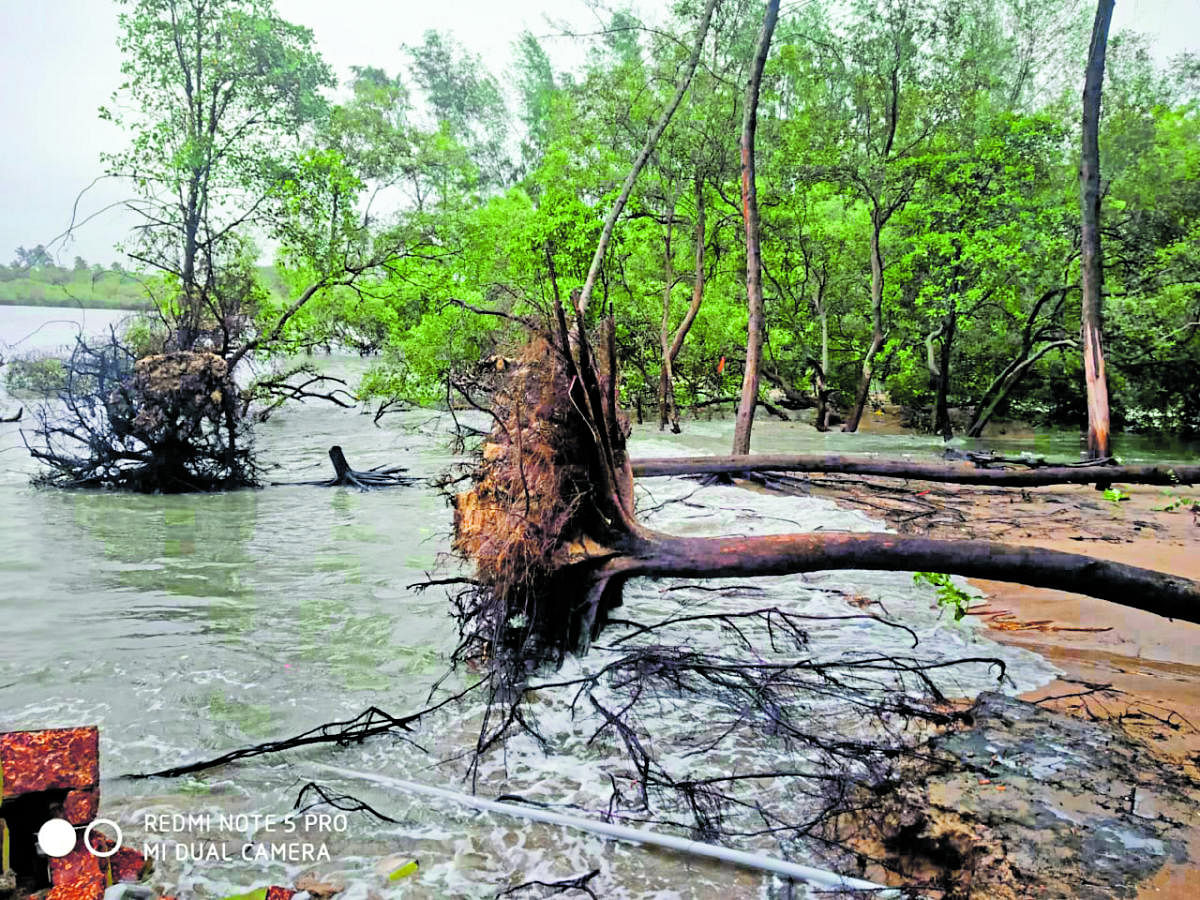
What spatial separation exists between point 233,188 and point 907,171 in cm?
1755

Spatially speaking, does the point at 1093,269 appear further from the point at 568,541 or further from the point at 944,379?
the point at 568,541

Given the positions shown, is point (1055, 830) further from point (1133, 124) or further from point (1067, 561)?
point (1133, 124)

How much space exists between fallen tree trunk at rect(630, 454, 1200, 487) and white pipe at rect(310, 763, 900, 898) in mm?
5425

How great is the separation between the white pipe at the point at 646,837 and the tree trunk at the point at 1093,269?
41.8ft

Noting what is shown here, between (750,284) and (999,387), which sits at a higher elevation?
(750,284)

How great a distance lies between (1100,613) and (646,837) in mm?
4653

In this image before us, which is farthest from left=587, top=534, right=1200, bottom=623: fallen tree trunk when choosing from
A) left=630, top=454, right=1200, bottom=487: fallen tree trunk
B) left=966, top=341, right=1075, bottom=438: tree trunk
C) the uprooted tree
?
left=966, top=341, right=1075, bottom=438: tree trunk

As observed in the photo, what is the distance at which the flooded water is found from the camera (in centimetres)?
306

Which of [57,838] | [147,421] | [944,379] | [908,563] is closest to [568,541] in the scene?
[908,563]

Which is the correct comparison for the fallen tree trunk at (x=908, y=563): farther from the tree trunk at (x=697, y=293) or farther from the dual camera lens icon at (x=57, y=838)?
the tree trunk at (x=697, y=293)

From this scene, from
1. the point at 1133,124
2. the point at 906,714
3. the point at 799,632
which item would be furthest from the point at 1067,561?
the point at 1133,124

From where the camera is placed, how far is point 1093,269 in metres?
13.3

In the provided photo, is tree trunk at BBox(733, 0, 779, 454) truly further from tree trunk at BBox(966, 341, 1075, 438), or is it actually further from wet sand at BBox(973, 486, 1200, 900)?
tree trunk at BBox(966, 341, 1075, 438)

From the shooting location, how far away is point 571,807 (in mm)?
3412
